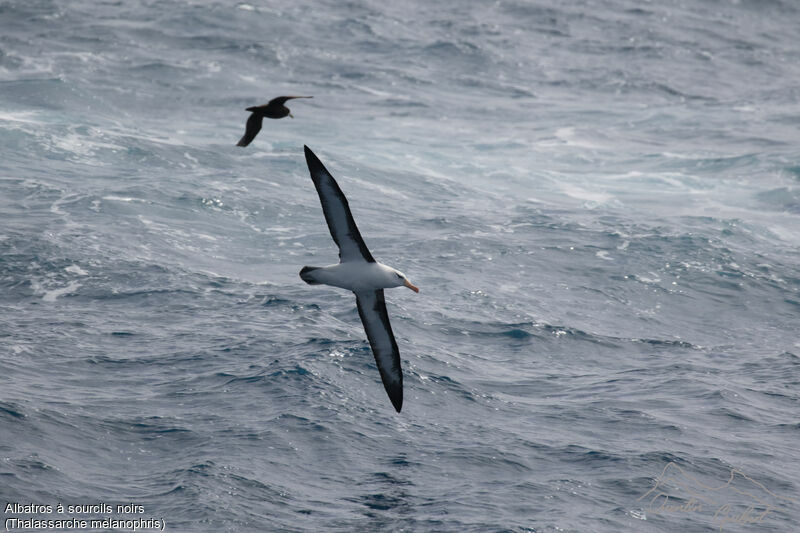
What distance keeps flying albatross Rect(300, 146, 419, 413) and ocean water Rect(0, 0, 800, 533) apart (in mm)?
1813

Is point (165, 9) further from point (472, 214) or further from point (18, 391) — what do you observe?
point (18, 391)

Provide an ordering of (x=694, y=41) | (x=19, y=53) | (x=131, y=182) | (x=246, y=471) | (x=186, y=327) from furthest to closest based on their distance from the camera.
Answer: (x=694, y=41)
(x=19, y=53)
(x=131, y=182)
(x=186, y=327)
(x=246, y=471)

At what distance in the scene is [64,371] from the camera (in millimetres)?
19562

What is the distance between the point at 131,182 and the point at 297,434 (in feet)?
60.9

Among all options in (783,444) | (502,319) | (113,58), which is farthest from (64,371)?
(113,58)

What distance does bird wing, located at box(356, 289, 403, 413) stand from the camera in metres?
16.2

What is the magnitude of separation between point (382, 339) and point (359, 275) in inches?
68.8

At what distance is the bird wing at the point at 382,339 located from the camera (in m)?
16.2

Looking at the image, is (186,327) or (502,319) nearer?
(186,327)

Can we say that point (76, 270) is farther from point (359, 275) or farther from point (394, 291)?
point (359, 275)

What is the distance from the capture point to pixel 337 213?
1430 cm

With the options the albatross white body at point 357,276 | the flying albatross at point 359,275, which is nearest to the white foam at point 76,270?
the flying albatross at point 359,275

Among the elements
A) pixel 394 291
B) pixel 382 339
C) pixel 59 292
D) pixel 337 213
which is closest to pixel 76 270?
pixel 59 292

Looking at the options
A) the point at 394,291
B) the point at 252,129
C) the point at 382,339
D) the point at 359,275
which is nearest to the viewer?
the point at 359,275
